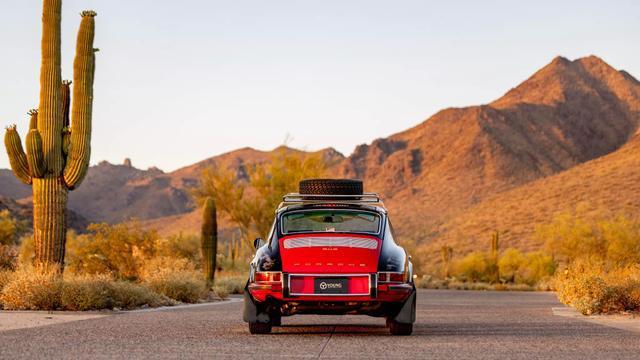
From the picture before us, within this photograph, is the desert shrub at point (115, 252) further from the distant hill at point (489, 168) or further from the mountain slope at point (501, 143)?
the mountain slope at point (501, 143)

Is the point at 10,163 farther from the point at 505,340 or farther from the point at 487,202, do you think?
the point at 487,202

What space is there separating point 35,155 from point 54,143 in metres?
0.75

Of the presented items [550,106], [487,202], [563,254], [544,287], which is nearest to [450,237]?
[487,202]

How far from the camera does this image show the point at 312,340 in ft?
44.9

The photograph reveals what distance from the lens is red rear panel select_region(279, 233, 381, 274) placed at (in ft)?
44.8

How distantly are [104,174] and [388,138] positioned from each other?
129ft

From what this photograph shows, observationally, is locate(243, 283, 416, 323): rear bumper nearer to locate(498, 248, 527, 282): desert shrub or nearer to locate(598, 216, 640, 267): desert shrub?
locate(598, 216, 640, 267): desert shrub

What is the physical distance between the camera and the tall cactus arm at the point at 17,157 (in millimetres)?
23688

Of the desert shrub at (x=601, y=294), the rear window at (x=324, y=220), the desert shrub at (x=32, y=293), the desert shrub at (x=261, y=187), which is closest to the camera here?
the rear window at (x=324, y=220)

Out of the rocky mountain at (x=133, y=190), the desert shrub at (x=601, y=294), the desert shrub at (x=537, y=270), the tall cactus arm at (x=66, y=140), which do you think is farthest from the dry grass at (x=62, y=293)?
the rocky mountain at (x=133, y=190)

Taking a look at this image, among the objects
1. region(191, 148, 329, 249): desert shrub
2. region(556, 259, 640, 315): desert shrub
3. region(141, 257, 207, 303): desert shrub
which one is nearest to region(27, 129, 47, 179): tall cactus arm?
region(141, 257, 207, 303): desert shrub

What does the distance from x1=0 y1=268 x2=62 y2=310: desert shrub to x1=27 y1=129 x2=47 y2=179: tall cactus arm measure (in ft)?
10.8

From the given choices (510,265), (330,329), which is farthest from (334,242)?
(510,265)

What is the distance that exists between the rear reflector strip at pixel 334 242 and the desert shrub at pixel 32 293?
26.8 ft
